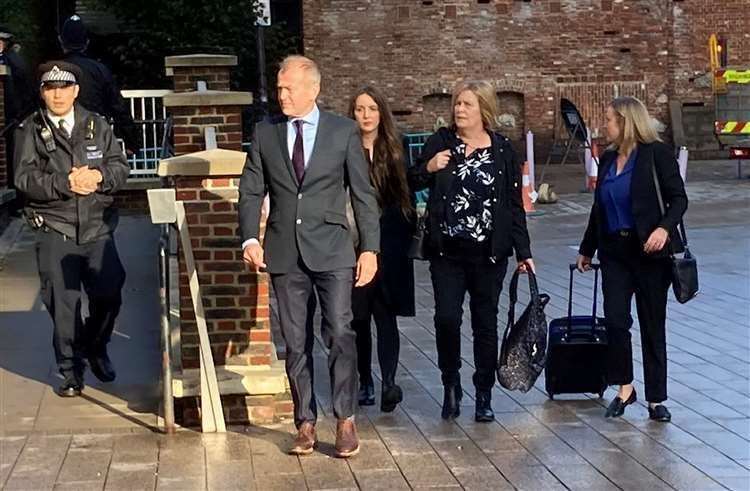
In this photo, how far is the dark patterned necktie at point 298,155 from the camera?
6773 millimetres

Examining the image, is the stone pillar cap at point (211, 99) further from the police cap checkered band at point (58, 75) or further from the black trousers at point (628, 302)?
the black trousers at point (628, 302)

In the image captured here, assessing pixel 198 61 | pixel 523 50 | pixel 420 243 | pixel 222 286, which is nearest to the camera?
pixel 222 286

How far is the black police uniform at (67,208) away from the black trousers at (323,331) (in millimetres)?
1573

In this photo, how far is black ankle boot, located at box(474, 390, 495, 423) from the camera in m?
7.59

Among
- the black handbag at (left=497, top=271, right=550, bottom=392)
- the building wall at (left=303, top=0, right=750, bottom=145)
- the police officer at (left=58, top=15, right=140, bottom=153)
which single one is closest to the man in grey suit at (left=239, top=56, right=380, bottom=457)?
the black handbag at (left=497, top=271, right=550, bottom=392)

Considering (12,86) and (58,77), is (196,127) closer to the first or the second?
(58,77)

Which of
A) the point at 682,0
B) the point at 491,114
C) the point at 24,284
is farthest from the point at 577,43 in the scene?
the point at 491,114

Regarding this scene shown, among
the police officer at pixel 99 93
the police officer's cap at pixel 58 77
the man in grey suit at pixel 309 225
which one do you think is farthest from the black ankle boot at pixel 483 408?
the police officer at pixel 99 93

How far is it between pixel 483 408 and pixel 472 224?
1.00 metres

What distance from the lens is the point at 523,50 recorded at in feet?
93.0

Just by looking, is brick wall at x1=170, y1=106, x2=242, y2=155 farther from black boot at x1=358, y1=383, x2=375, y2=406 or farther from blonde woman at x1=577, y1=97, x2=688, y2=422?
blonde woman at x1=577, y1=97, x2=688, y2=422

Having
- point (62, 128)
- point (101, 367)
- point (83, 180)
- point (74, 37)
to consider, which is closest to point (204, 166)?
point (83, 180)

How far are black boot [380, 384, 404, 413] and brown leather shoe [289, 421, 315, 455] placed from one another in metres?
1.04

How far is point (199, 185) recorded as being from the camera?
24.1 feet
